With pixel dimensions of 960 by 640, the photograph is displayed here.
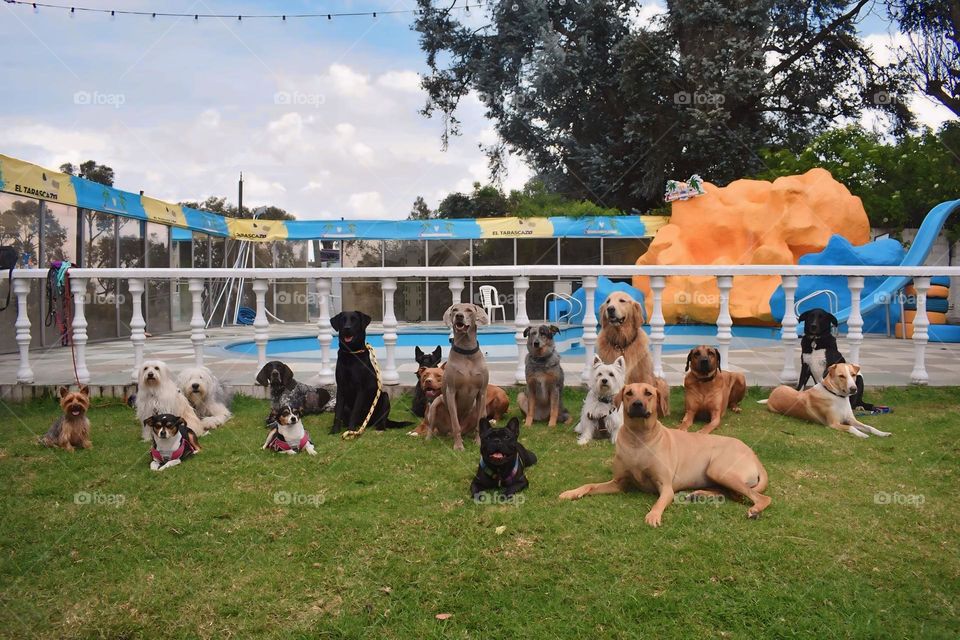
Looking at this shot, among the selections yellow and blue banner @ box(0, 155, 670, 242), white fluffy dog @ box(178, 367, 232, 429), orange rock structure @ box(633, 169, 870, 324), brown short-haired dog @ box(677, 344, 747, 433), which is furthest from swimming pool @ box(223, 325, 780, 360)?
brown short-haired dog @ box(677, 344, 747, 433)

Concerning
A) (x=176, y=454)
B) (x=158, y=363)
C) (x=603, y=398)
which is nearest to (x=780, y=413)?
(x=603, y=398)

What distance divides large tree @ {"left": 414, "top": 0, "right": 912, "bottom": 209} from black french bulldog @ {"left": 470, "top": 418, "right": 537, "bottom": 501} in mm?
18374

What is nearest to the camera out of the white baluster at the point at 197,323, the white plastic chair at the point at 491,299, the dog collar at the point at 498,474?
the dog collar at the point at 498,474

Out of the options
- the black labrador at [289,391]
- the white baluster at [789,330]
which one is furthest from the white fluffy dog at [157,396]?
the white baluster at [789,330]

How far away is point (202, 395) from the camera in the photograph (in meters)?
5.66

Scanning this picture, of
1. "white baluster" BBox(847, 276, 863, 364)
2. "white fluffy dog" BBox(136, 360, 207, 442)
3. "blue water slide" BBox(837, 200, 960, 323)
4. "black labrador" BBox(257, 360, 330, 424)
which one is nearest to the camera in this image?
"white fluffy dog" BBox(136, 360, 207, 442)

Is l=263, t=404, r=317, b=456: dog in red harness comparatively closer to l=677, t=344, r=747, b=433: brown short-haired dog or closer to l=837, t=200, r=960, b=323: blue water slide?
l=677, t=344, r=747, b=433: brown short-haired dog

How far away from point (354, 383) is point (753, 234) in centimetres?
1305

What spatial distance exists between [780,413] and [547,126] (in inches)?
790

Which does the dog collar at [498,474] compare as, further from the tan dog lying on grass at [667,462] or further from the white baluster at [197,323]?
the white baluster at [197,323]

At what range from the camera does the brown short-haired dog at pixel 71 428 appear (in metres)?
4.79

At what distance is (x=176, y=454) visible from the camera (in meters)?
4.43

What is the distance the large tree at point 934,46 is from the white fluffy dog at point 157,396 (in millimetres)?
22348

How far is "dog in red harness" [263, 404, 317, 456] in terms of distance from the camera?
4.64 meters
